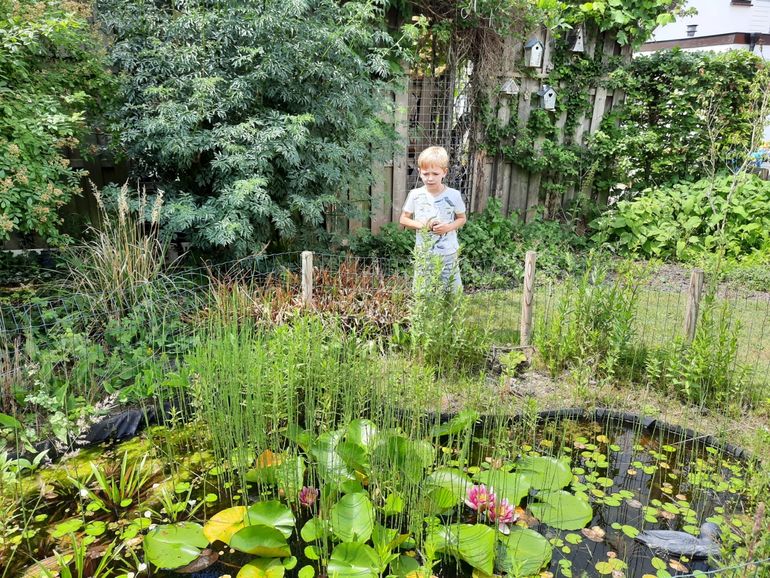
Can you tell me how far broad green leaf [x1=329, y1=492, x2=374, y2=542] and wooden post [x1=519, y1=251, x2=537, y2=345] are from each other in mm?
2012

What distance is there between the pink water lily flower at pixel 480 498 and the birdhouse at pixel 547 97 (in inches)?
216

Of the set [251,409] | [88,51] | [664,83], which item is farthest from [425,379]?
[664,83]

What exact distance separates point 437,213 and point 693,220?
393 cm

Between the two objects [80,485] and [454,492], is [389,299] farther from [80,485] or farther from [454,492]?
[80,485]

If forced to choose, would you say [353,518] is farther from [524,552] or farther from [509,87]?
[509,87]

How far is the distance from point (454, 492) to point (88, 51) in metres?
4.11

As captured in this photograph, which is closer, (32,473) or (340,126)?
(32,473)

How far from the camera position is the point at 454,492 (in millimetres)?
2383

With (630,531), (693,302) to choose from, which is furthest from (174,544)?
(693,302)

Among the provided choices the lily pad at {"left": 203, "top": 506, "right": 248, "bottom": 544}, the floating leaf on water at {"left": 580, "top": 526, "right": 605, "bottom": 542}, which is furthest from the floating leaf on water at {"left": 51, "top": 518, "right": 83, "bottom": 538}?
the floating leaf on water at {"left": 580, "top": 526, "right": 605, "bottom": 542}

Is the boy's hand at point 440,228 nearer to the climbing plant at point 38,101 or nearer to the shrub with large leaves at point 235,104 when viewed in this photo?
the shrub with large leaves at point 235,104

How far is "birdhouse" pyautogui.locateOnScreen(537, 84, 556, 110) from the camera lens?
6.66 meters

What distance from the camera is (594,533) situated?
7.81ft

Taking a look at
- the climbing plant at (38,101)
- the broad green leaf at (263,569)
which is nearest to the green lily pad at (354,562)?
the broad green leaf at (263,569)
